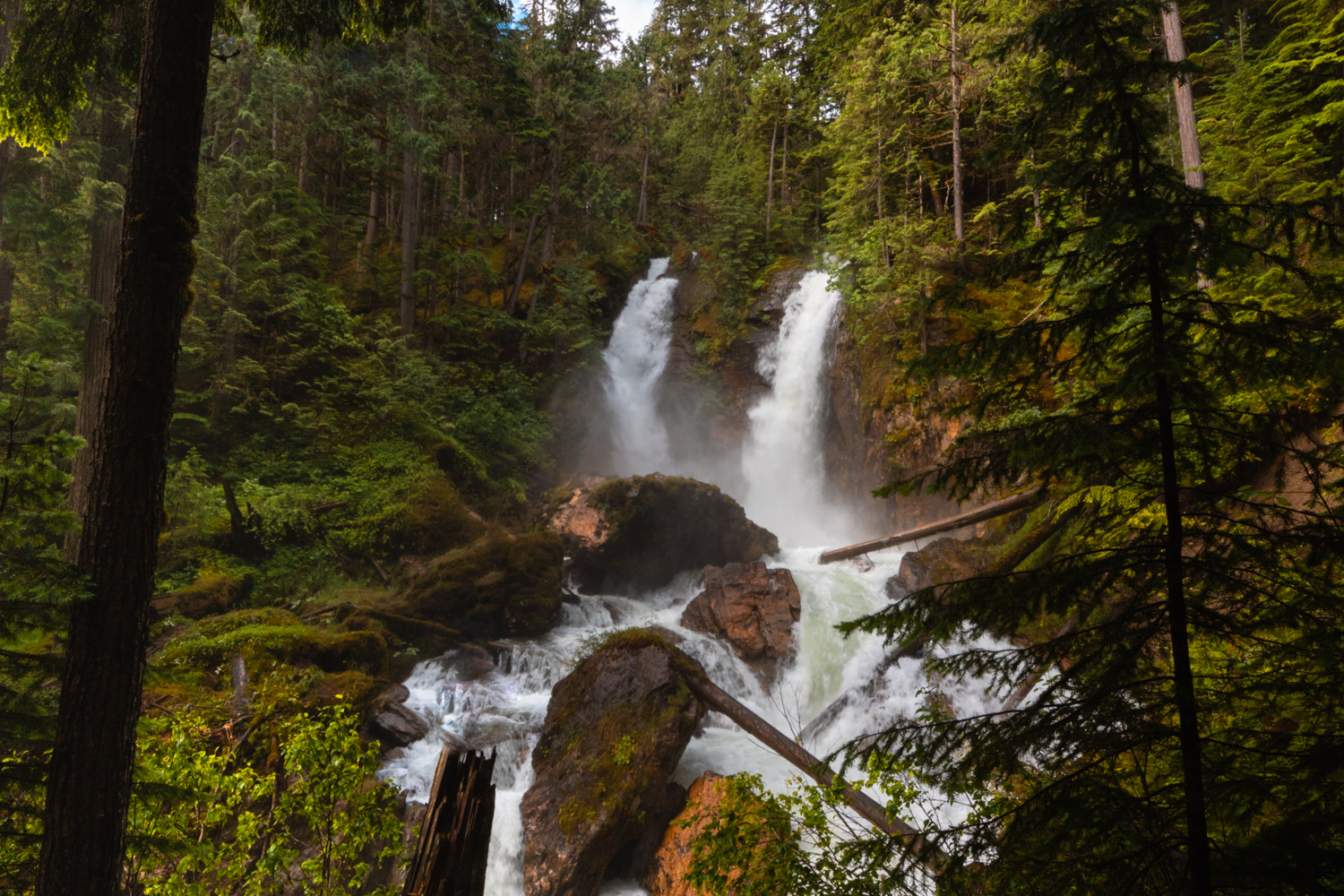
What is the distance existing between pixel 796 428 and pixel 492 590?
12140 mm

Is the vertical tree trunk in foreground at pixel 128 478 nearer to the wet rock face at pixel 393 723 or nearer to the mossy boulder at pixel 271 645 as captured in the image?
the wet rock face at pixel 393 723

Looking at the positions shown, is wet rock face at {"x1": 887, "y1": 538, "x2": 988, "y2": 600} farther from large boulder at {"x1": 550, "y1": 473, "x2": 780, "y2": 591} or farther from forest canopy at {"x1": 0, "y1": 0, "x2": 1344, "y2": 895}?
large boulder at {"x1": 550, "y1": 473, "x2": 780, "y2": 591}

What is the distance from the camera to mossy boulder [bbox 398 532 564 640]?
1096 centimetres

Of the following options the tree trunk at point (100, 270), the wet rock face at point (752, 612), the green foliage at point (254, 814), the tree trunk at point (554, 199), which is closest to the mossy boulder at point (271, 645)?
the tree trunk at point (100, 270)

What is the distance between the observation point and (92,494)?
318 centimetres

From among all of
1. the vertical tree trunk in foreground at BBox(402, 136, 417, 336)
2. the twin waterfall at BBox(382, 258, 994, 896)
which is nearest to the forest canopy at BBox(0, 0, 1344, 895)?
the vertical tree trunk in foreground at BBox(402, 136, 417, 336)

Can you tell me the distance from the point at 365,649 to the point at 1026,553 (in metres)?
9.76

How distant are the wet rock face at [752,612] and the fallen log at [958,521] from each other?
6.94 feet

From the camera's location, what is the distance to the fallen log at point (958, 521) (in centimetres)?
1005

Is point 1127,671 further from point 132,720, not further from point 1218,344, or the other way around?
point 132,720

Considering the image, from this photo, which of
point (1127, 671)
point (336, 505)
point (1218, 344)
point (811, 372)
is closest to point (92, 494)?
point (1127, 671)

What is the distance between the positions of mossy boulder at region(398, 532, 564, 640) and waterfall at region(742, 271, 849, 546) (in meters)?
8.79

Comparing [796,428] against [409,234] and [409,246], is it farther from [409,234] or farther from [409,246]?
[409,234]

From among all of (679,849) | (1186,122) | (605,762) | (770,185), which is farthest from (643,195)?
(679,849)
